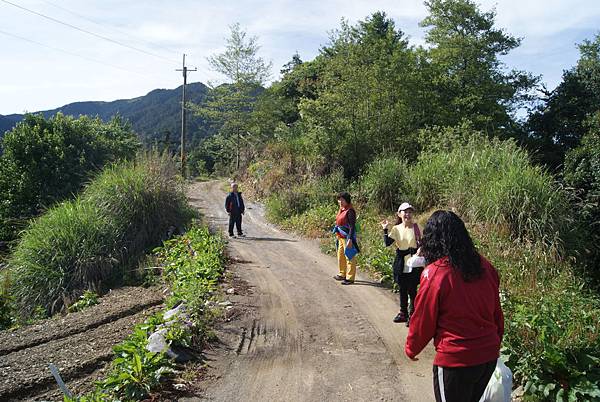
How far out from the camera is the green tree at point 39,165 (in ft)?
57.7

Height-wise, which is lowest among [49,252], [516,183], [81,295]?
[81,295]

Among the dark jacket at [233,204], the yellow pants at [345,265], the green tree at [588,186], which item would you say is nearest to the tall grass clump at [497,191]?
the green tree at [588,186]

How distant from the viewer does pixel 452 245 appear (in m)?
2.87

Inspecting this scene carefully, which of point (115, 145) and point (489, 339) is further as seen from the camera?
point (115, 145)

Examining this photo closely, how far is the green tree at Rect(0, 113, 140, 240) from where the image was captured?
57.7 ft

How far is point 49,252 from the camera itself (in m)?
11.1

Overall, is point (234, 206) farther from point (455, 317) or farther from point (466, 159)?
point (455, 317)

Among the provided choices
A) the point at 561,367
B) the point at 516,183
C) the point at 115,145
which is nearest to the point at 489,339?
the point at 561,367

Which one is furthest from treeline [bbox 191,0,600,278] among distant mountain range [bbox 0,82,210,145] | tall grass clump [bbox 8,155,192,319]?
distant mountain range [bbox 0,82,210,145]

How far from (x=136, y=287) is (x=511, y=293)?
7639 millimetres

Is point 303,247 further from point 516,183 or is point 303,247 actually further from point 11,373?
point 11,373

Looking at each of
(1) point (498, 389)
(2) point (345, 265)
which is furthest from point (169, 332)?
(2) point (345, 265)

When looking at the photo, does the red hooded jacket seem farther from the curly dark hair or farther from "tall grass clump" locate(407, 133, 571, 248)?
"tall grass clump" locate(407, 133, 571, 248)

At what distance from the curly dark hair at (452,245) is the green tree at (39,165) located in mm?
16564
